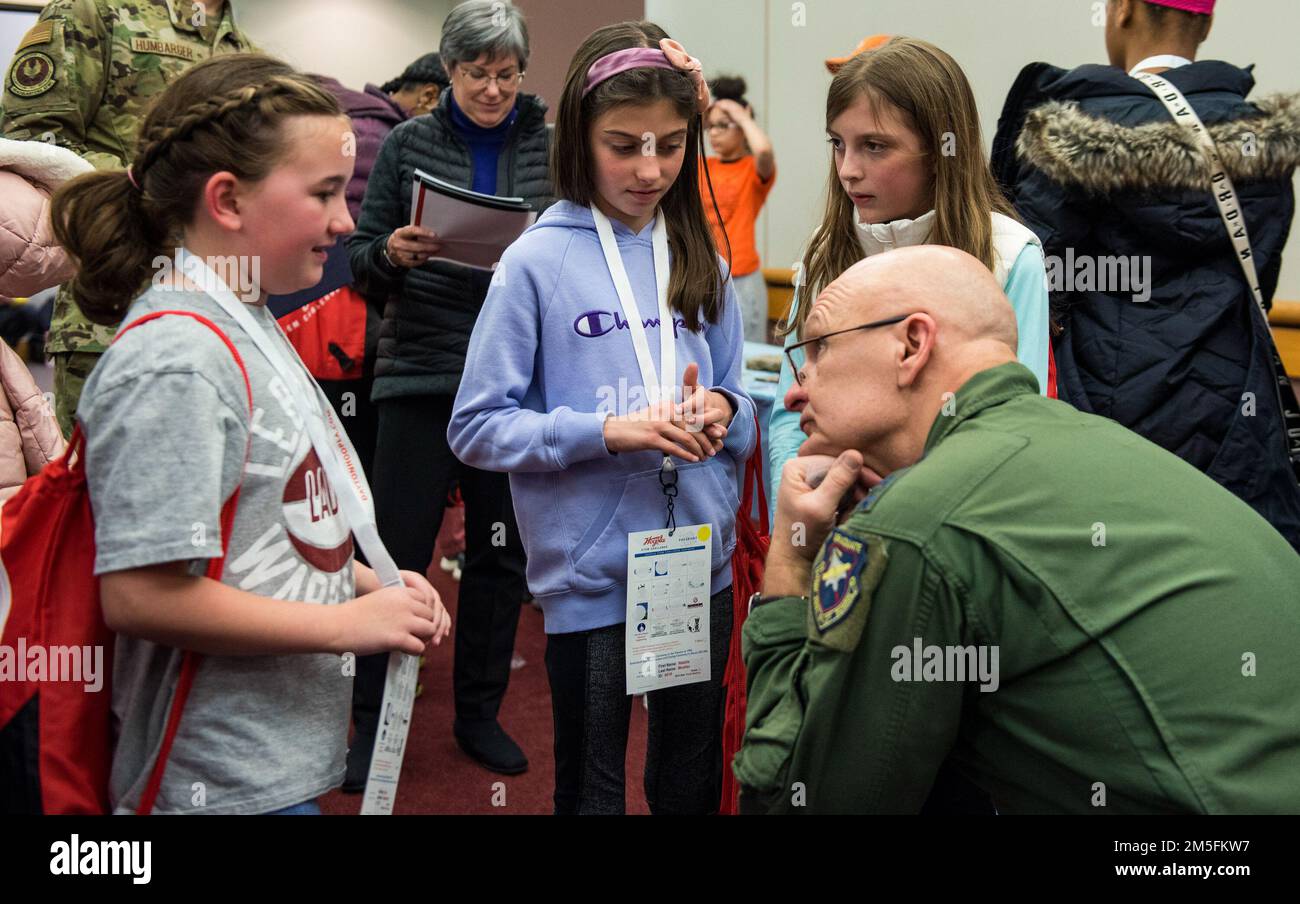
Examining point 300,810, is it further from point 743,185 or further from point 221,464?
point 743,185

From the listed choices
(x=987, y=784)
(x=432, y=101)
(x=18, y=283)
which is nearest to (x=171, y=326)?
(x=18, y=283)

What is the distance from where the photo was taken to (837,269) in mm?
2150

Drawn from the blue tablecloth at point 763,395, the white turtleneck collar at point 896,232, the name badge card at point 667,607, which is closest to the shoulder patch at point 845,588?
the name badge card at point 667,607

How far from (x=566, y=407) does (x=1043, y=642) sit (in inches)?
39.3

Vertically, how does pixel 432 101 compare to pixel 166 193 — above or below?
above

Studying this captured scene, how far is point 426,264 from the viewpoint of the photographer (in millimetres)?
3043

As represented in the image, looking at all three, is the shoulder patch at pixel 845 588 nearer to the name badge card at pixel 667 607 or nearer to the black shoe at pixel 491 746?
the name badge card at pixel 667 607

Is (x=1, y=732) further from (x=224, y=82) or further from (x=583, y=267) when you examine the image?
(x=583, y=267)

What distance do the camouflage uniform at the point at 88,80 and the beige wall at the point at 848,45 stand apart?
2419 mm

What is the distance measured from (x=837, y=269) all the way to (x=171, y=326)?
1219 mm

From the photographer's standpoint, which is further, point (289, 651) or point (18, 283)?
point (18, 283)

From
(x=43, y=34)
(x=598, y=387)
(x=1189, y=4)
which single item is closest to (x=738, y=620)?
(x=598, y=387)

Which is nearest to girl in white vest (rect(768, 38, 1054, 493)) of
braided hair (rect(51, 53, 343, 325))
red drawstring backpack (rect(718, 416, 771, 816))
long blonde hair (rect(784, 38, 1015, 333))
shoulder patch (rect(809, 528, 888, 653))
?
long blonde hair (rect(784, 38, 1015, 333))

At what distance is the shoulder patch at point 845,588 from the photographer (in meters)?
1.22
